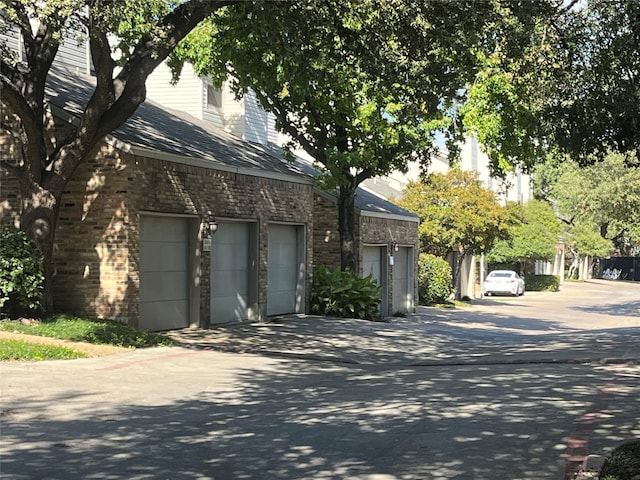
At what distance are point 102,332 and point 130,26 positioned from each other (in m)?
5.23

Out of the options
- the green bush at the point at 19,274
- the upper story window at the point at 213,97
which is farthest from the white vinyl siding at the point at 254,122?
the green bush at the point at 19,274

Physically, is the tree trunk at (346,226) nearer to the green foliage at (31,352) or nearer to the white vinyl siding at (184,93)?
the white vinyl siding at (184,93)

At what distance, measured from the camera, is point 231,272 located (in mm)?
19438

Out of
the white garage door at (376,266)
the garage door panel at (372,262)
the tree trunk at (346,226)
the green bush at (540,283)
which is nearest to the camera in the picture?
the tree trunk at (346,226)

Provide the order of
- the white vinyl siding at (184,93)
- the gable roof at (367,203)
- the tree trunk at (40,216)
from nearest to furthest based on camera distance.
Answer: the tree trunk at (40,216) → the gable roof at (367,203) → the white vinyl siding at (184,93)

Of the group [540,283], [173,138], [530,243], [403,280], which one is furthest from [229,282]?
[540,283]

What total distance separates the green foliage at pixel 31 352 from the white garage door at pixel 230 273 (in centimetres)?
644

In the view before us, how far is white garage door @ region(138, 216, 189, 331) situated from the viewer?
53.5ft

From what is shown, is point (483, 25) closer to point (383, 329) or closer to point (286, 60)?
point (286, 60)

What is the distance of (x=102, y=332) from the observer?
45.4 ft

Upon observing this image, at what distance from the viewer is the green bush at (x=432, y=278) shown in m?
32.8

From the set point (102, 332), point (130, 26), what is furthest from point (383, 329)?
point (130, 26)

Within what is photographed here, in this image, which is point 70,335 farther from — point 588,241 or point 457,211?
point 588,241

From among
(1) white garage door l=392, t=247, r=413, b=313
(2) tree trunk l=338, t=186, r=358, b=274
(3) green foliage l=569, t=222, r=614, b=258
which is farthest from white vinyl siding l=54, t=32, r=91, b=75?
(3) green foliage l=569, t=222, r=614, b=258
